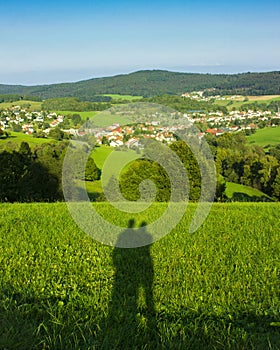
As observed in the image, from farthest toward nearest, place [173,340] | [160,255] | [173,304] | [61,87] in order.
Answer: [61,87] → [160,255] → [173,304] → [173,340]

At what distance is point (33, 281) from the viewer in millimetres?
5168

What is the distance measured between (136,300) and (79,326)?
989 millimetres

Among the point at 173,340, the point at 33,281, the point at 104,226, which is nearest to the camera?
the point at 173,340

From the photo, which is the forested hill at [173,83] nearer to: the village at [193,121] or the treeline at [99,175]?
the village at [193,121]

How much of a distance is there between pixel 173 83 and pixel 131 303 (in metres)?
150

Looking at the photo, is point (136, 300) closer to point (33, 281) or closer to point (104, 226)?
point (33, 281)

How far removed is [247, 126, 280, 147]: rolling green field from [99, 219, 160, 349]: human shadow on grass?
7298 cm

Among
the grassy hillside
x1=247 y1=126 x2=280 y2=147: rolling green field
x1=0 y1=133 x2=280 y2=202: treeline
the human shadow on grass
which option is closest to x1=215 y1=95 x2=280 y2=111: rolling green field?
x1=247 y1=126 x2=280 y2=147: rolling green field

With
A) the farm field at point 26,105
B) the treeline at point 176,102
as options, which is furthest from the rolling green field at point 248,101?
the farm field at point 26,105

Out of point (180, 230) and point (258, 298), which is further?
point (180, 230)

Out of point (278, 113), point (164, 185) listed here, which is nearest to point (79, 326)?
point (164, 185)

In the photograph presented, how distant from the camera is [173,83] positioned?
148125 millimetres

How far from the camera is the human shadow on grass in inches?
146

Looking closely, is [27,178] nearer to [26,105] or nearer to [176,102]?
[176,102]
